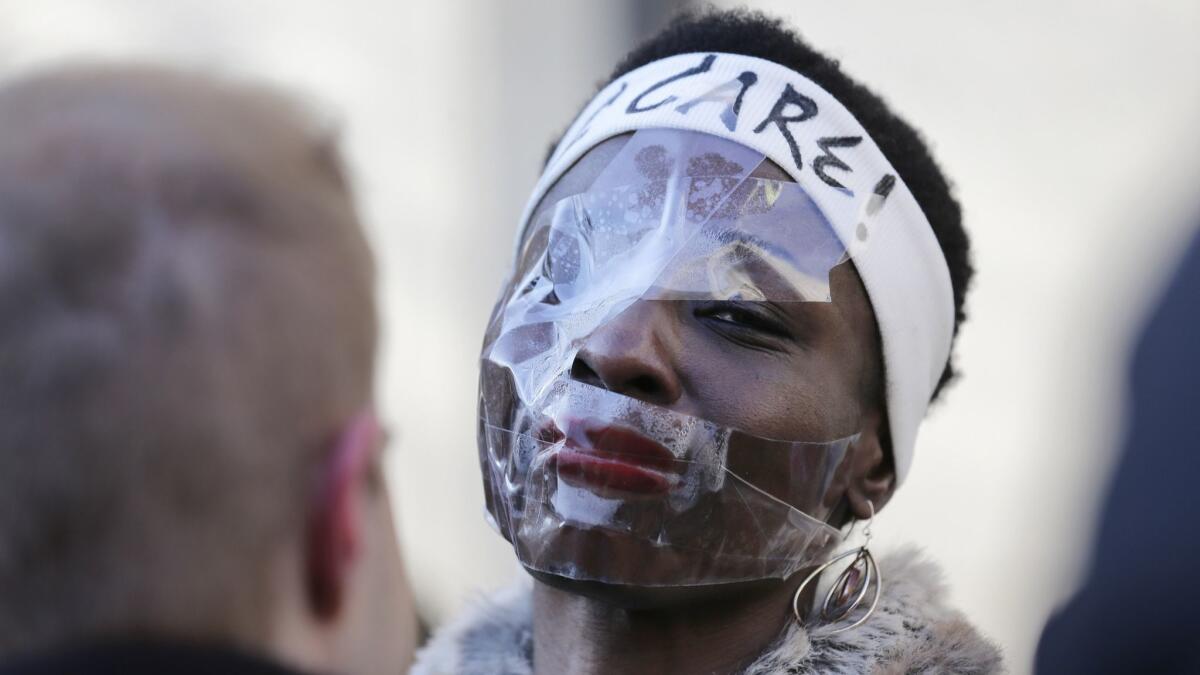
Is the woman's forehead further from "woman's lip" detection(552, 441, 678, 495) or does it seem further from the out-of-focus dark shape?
the out-of-focus dark shape

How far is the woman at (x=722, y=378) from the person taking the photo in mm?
2168

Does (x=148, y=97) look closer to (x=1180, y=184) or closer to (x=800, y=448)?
(x=800, y=448)

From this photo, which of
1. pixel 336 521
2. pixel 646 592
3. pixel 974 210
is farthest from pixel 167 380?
pixel 974 210

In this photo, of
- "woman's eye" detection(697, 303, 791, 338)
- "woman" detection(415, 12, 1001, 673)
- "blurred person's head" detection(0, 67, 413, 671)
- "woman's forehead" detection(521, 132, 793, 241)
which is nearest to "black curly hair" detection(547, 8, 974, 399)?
"woman" detection(415, 12, 1001, 673)

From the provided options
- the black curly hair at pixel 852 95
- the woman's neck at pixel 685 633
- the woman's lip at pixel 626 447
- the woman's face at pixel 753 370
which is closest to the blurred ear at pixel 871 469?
the woman's face at pixel 753 370

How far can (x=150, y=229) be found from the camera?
1.15m

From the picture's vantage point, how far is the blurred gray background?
14.2 ft

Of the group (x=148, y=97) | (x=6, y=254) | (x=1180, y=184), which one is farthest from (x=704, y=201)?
(x=1180, y=184)

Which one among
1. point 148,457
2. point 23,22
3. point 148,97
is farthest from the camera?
point 23,22

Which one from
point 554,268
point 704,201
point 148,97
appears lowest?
point 554,268

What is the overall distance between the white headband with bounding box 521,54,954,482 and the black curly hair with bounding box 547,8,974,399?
5 cm

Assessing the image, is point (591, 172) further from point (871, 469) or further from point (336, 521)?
point (336, 521)

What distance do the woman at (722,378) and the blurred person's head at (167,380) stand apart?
931mm

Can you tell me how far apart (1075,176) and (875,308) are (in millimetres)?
2327
